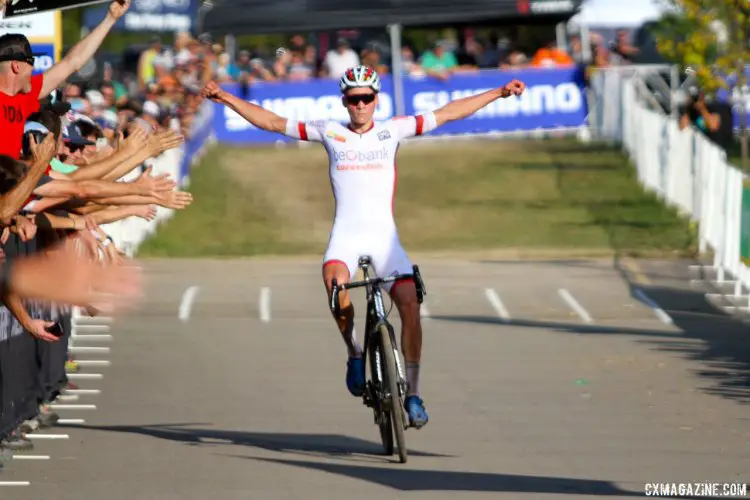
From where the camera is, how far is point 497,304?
64.6 ft

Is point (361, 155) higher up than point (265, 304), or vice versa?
point (361, 155)

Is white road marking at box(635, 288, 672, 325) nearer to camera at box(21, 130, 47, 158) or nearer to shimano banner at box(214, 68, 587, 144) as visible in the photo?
camera at box(21, 130, 47, 158)

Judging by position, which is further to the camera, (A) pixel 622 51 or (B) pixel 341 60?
(A) pixel 622 51

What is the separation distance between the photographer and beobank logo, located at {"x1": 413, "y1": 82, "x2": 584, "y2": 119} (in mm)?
2143

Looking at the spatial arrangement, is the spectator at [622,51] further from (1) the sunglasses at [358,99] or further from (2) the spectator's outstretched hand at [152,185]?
(2) the spectator's outstretched hand at [152,185]

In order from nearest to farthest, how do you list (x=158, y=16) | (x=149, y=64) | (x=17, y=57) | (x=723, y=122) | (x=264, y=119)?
(x=17, y=57) < (x=264, y=119) < (x=723, y=122) < (x=149, y=64) < (x=158, y=16)

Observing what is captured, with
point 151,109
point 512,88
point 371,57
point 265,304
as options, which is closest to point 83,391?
point 512,88

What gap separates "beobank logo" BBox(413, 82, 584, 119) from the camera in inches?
1385

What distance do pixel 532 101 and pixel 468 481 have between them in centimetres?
2549

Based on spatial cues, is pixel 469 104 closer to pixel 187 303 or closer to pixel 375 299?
pixel 375 299

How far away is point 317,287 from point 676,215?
7756 mm

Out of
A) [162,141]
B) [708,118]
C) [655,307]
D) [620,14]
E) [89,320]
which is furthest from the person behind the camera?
[620,14]

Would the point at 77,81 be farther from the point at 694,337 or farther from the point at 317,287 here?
the point at 694,337

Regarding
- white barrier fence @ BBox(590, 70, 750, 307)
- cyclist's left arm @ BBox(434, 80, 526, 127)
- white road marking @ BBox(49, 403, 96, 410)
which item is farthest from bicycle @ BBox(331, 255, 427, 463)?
white barrier fence @ BBox(590, 70, 750, 307)
